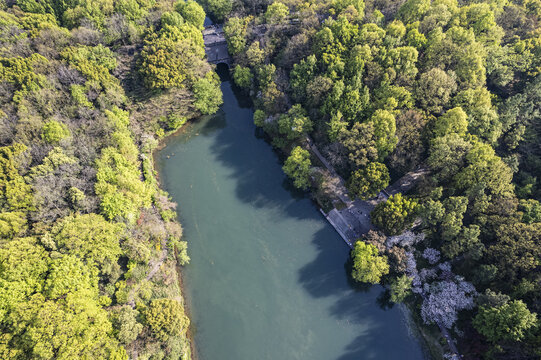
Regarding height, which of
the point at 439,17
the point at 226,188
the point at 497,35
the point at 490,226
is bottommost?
the point at 490,226

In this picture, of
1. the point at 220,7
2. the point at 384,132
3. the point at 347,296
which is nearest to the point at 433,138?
the point at 384,132

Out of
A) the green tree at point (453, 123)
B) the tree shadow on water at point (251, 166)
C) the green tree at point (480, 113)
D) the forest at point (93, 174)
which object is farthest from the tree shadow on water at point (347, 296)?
the green tree at point (480, 113)

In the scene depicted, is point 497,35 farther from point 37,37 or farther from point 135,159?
point 37,37

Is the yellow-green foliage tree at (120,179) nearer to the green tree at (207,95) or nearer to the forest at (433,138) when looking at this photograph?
the green tree at (207,95)

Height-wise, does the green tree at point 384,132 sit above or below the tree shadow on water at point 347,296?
above

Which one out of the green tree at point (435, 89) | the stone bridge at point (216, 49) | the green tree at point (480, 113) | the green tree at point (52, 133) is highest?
the stone bridge at point (216, 49)

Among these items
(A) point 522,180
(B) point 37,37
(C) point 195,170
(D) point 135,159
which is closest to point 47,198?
(D) point 135,159

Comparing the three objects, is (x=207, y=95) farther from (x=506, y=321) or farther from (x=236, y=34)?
(x=506, y=321)
